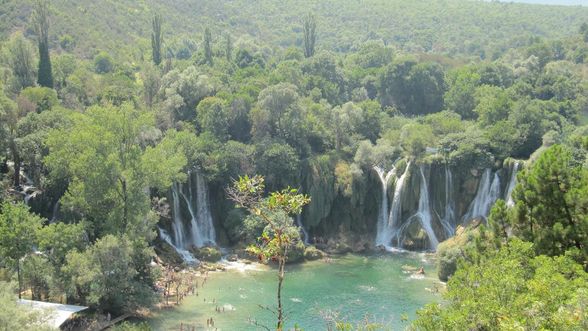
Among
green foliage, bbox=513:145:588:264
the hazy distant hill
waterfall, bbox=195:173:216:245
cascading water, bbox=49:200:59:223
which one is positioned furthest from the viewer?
the hazy distant hill

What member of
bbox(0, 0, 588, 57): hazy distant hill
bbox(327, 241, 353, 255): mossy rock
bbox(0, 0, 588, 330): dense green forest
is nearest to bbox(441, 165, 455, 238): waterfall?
bbox(0, 0, 588, 330): dense green forest

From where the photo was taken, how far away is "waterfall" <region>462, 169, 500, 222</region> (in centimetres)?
5147

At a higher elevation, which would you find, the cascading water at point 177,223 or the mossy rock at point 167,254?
the cascading water at point 177,223

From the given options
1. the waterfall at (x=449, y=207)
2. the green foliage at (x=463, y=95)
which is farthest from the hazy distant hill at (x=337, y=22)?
the waterfall at (x=449, y=207)

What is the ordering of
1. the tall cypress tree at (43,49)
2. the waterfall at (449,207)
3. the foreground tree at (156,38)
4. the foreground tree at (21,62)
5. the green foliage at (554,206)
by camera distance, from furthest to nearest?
1. the foreground tree at (156,38)
2. the tall cypress tree at (43,49)
3. the foreground tree at (21,62)
4. the waterfall at (449,207)
5. the green foliage at (554,206)

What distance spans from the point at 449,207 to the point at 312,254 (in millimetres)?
13507

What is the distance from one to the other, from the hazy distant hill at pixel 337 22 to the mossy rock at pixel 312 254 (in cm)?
5209

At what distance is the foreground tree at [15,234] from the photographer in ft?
103

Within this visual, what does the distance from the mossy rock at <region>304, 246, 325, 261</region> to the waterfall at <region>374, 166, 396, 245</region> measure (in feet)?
20.7

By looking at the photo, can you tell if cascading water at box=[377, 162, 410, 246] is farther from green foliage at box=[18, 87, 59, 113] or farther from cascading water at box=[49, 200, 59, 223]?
green foliage at box=[18, 87, 59, 113]

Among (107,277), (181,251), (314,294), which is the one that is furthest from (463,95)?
(107,277)

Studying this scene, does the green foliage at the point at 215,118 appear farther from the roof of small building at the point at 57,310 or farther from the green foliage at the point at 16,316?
the green foliage at the point at 16,316

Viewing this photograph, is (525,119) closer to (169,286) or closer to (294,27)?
(169,286)

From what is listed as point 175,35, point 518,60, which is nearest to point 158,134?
point 518,60
